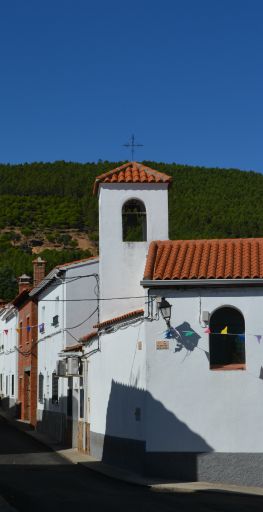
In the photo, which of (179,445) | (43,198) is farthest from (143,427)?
(43,198)

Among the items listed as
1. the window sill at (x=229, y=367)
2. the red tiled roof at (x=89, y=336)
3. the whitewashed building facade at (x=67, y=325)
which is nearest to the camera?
the window sill at (x=229, y=367)

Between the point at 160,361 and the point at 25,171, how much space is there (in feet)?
458

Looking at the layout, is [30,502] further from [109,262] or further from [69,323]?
[69,323]

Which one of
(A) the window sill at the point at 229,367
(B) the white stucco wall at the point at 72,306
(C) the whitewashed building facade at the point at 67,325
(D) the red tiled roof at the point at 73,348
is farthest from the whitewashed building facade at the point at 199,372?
(B) the white stucco wall at the point at 72,306

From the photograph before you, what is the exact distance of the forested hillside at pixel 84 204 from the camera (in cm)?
10800

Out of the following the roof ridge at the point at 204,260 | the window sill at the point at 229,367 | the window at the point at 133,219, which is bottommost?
the window sill at the point at 229,367

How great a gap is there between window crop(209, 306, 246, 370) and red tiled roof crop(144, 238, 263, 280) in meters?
0.97

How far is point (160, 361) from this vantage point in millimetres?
19250

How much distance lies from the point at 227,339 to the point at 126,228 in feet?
19.7

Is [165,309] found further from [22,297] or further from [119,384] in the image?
[22,297]

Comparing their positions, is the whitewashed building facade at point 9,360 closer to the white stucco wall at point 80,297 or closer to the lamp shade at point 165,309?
the white stucco wall at point 80,297

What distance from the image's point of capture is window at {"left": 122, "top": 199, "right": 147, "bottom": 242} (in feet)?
79.2

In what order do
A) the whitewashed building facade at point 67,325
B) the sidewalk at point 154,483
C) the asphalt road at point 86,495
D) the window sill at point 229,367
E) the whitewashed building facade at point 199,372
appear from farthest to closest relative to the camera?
1. the whitewashed building facade at point 67,325
2. the window sill at point 229,367
3. the whitewashed building facade at point 199,372
4. the sidewalk at point 154,483
5. the asphalt road at point 86,495

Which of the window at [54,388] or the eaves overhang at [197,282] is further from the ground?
the eaves overhang at [197,282]
